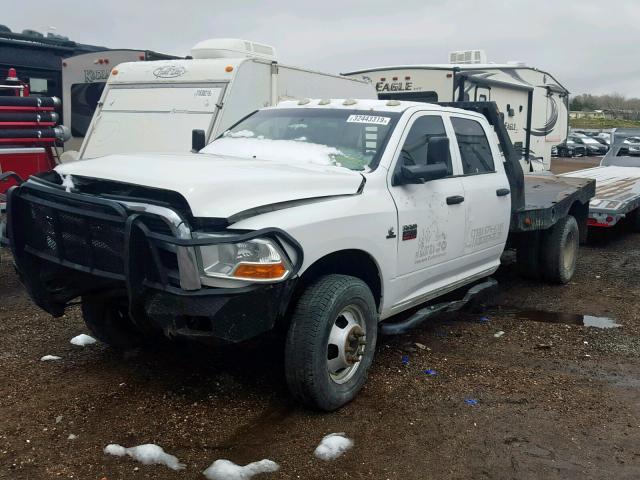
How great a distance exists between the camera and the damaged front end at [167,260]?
345 cm

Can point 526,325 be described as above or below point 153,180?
below

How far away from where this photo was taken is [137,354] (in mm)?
5051

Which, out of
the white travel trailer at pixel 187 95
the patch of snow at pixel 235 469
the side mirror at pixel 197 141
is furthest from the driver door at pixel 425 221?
the white travel trailer at pixel 187 95

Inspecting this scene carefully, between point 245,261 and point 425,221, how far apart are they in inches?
69.2

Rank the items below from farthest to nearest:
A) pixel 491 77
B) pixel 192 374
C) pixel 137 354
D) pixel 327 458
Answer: pixel 491 77 → pixel 137 354 → pixel 192 374 → pixel 327 458

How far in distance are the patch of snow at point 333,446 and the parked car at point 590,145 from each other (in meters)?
40.0

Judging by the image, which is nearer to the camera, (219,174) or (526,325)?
(219,174)

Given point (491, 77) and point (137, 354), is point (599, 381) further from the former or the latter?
point (491, 77)

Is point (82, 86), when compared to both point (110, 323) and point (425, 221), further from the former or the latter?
point (425, 221)

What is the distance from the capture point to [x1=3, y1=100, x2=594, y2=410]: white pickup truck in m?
3.53

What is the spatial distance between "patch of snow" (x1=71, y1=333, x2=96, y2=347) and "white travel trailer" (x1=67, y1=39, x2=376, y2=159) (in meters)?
3.57

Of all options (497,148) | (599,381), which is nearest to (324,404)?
(599,381)

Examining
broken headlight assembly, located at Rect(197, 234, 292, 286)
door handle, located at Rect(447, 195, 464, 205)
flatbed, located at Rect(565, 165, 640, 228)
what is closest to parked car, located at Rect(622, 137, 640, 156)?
flatbed, located at Rect(565, 165, 640, 228)

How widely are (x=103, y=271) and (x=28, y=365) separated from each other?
153 cm
